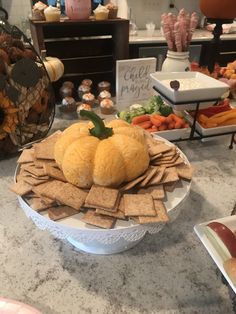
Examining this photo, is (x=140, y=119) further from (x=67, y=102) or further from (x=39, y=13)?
(x=39, y=13)

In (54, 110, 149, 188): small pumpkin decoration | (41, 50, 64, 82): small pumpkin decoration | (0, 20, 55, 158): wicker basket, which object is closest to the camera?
(54, 110, 149, 188): small pumpkin decoration

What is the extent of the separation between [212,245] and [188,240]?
0.62 ft

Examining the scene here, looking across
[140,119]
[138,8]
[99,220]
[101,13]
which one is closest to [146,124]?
[140,119]

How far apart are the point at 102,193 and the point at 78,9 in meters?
0.98

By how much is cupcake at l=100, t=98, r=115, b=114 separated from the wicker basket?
23cm

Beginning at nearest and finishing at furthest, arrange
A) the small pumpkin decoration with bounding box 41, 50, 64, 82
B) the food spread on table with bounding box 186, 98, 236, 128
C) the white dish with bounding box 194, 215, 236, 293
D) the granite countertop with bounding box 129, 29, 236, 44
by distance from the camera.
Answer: the white dish with bounding box 194, 215, 236, 293 → the food spread on table with bounding box 186, 98, 236, 128 → the small pumpkin decoration with bounding box 41, 50, 64, 82 → the granite countertop with bounding box 129, 29, 236, 44

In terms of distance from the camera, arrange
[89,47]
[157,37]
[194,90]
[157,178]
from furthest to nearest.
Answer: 1. [157,37]
2. [89,47]
3. [194,90]
4. [157,178]

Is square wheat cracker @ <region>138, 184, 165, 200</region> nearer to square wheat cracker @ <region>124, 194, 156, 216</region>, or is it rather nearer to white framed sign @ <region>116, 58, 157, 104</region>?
square wheat cracker @ <region>124, 194, 156, 216</region>

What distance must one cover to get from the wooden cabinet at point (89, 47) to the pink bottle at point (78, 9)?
0.05 metres

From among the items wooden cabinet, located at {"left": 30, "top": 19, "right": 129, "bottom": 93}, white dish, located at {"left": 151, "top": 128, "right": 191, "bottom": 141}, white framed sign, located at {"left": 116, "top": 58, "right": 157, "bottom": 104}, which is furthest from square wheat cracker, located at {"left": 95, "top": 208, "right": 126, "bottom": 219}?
wooden cabinet, located at {"left": 30, "top": 19, "right": 129, "bottom": 93}

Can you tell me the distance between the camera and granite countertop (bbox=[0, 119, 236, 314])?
0.47 meters

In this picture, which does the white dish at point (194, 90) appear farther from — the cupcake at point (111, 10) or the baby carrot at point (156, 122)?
the cupcake at point (111, 10)

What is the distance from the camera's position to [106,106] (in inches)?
43.3

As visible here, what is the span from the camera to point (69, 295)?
19.1 inches
